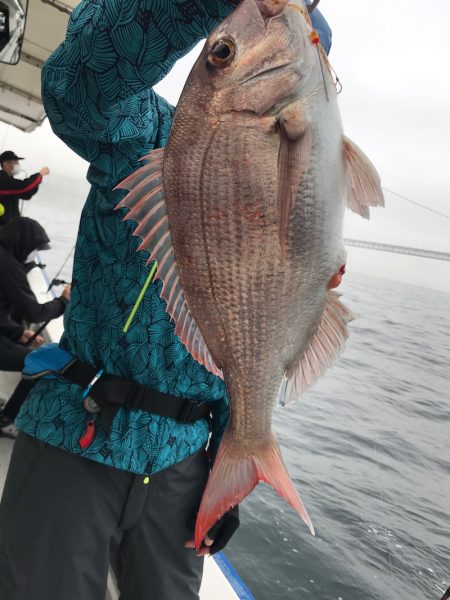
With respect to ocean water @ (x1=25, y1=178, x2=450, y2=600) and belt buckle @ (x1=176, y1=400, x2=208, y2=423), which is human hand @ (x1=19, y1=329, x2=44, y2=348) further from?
belt buckle @ (x1=176, y1=400, x2=208, y2=423)

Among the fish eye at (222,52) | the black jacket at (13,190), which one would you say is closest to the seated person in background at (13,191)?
the black jacket at (13,190)

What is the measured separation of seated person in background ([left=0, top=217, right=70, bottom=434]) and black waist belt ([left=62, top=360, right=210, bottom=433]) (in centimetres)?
264

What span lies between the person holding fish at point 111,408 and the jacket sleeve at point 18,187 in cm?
291

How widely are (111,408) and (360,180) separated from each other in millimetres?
1091

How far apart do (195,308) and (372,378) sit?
9.33 metres

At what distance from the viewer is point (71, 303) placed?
175 cm

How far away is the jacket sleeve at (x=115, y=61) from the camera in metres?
1.08

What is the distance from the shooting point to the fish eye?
94 cm

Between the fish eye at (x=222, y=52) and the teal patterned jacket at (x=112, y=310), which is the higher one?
the fish eye at (x=222, y=52)

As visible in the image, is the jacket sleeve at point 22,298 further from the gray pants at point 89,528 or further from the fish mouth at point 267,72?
the fish mouth at point 267,72

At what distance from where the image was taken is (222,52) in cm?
94

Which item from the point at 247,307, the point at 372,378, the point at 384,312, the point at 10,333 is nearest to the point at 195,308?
the point at 247,307

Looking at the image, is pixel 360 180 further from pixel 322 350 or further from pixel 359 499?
pixel 359 499

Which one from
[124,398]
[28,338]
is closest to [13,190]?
[28,338]
